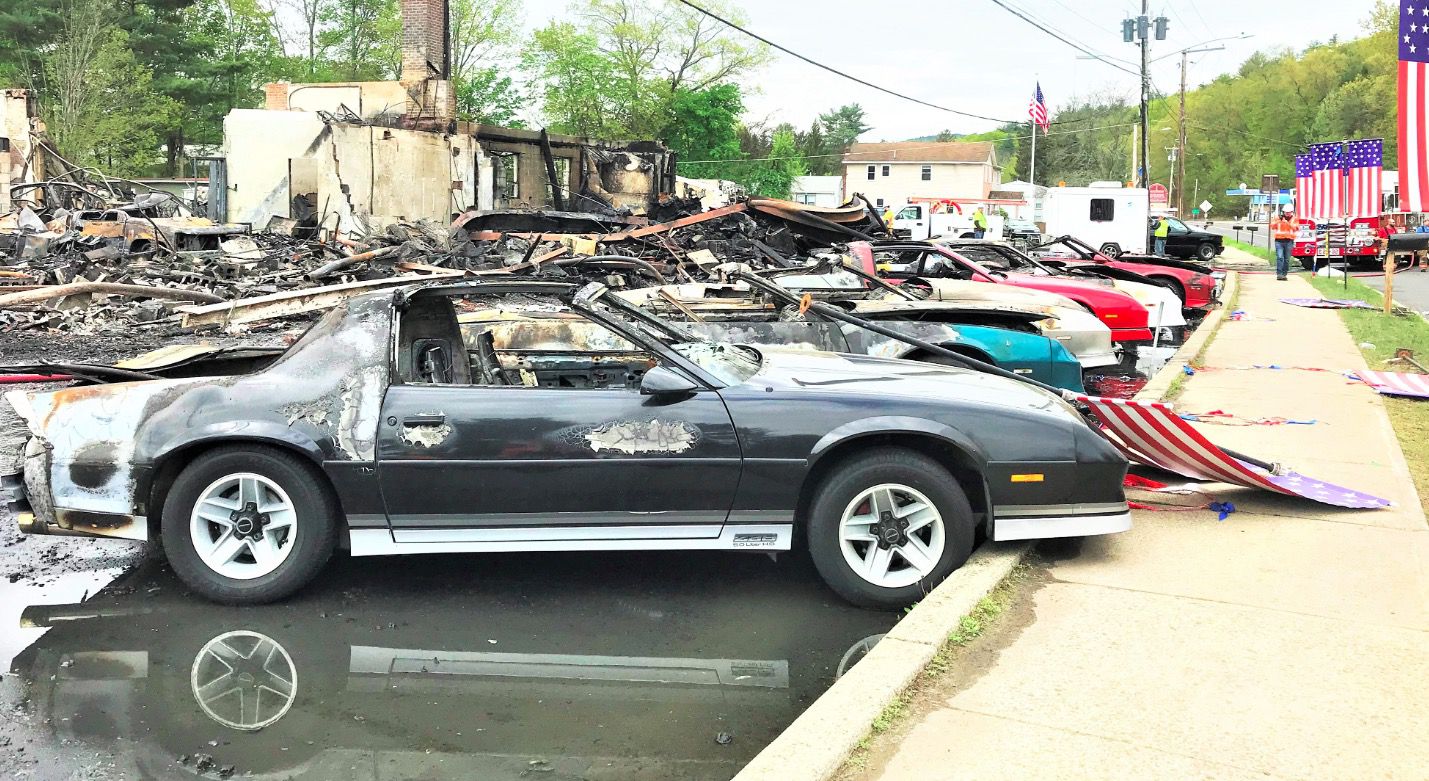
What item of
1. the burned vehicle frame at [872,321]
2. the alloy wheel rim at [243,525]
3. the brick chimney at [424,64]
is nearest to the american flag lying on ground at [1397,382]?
the burned vehicle frame at [872,321]

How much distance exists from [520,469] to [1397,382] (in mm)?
9197

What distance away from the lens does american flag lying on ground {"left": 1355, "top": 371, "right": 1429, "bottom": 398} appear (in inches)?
396

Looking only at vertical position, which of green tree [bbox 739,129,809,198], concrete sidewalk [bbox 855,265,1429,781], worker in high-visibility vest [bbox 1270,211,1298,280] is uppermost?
green tree [bbox 739,129,809,198]

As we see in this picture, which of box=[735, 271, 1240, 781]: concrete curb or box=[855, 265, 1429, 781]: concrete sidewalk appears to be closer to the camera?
box=[735, 271, 1240, 781]: concrete curb

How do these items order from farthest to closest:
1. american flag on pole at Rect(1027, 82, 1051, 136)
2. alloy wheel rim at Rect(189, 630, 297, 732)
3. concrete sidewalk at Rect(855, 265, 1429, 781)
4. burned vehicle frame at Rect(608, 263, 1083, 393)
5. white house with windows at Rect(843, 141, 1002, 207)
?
white house with windows at Rect(843, 141, 1002, 207), american flag on pole at Rect(1027, 82, 1051, 136), burned vehicle frame at Rect(608, 263, 1083, 393), alloy wheel rim at Rect(189, 630, 297, 732), concrete sidewalk at Rect(855, 265, 1429, 781)

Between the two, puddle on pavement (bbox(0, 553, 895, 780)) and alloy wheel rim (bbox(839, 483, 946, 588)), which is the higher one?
alloy wheel rim (bbox(839, 483, 946, 588))

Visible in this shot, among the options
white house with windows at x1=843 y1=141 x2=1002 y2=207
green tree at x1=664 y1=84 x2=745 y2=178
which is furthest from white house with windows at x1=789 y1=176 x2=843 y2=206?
green tree at x1=664 y1=84 x2=745 y2=178

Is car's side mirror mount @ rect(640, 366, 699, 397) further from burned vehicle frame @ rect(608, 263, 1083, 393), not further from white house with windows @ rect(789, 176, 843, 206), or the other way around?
white house with windows @ rect(789, 176, 843, 206)

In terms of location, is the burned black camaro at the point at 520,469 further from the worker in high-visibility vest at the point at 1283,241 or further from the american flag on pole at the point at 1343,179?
the worker in high-visibility vest at the point at 1283,241

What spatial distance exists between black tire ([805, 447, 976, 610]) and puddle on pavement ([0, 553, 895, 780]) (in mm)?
123

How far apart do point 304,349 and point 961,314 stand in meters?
5.83

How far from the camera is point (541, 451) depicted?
4648 millimetres

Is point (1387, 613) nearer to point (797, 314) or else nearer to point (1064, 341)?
point (797, 314)

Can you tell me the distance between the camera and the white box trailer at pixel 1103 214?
3325 cm
